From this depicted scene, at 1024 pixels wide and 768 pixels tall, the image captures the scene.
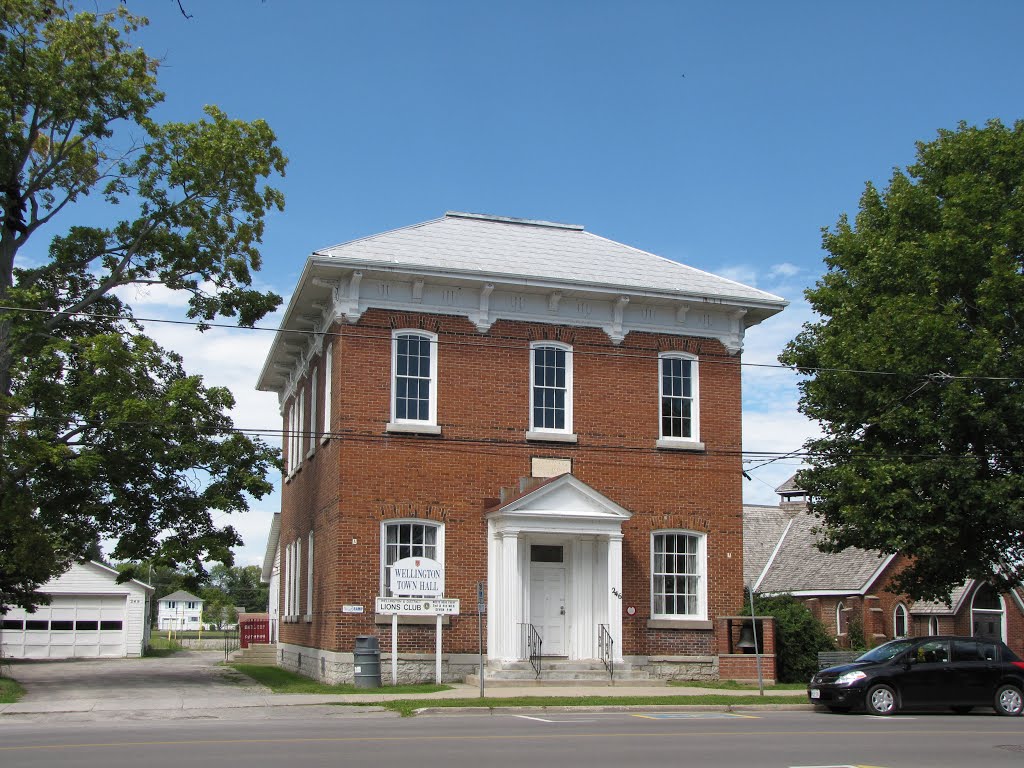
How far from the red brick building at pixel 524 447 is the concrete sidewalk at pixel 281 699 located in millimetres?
1715

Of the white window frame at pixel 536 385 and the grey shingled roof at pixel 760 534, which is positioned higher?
the white window frame at pixel 536 385

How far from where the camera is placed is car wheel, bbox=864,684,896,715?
19914mm

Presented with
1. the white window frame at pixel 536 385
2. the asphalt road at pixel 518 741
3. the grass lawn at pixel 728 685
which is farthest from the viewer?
the white window frame at pixel 536 385

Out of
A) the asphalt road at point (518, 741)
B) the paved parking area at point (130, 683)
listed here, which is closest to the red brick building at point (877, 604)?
the paved parking area at point (130, 683)

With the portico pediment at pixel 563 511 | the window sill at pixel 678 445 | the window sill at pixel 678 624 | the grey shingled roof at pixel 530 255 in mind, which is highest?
the grey shingled roof at pixel 530 255

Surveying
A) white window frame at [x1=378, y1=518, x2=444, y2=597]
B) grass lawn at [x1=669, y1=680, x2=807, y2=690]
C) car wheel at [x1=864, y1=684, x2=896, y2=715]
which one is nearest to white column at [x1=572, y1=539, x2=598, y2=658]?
grass lawn at [x1=669, y1=680, x2=807, y2=690]

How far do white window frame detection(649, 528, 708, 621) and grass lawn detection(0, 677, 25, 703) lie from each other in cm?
1294

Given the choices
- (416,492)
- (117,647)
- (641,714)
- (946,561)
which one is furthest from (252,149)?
(117,647)

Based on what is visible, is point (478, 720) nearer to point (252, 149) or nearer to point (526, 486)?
point (526, 486)

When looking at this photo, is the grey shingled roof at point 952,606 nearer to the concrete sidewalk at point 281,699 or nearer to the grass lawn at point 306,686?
the concrete sidewalk at point 281,699

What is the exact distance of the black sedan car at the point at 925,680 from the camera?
1998 centimetres

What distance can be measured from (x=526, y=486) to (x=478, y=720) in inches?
300

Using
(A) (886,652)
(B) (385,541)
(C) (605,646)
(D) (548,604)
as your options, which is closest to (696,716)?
(A) (886,652)

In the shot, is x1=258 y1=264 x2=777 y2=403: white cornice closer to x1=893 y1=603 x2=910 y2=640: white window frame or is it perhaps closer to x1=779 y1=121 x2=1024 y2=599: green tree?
x1=779 y1=121 x2=1024 y2=599: green tree
